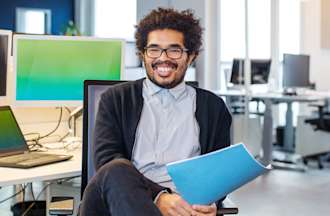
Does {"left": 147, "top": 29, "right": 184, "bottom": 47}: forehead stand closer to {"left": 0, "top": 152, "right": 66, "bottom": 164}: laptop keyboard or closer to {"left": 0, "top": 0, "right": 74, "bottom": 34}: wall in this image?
{"left": 0, "top": 152, "right": 66, "bottom": 164}: laptop keyboard

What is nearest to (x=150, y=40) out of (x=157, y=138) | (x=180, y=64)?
(x=180, y=64)

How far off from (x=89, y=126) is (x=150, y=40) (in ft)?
1.49

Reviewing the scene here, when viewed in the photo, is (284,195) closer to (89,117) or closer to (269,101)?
(269,101)

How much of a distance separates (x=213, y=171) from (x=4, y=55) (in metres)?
1.37

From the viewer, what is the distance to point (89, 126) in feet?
6.66

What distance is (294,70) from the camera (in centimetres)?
566

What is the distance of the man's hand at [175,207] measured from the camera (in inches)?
60.8

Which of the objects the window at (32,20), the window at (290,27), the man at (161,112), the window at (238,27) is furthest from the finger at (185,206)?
the window at (32,20)

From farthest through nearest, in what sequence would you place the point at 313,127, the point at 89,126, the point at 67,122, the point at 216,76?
the point at 216,76
the point at 313,127
the point at 67,122
the point at 89,126

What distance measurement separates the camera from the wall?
8.74m

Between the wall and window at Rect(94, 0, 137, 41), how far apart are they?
0.60 m

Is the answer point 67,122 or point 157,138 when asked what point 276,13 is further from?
point 157,138

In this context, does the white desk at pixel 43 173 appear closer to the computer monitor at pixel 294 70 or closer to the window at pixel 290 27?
the computer monitor at pixel 294 70

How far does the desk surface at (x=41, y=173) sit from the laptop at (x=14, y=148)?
0.05 meters
